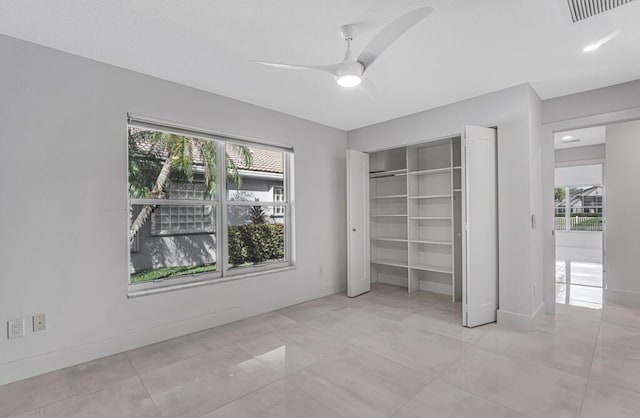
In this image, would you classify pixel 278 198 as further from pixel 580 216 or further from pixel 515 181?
pixel 580 216

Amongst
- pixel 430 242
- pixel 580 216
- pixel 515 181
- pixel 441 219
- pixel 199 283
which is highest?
pixel 515 181

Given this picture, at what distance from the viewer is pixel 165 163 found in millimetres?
3186

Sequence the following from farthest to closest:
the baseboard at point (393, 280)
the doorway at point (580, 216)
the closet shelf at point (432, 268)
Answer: the baseboard at point (393, 280)
the doorway at point (580, 216)
the closet shelf at point (432, 268)

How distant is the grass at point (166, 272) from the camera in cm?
300

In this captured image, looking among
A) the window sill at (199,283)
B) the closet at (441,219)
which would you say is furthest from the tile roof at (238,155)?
the closet at (441,219)

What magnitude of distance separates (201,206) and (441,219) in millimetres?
3417

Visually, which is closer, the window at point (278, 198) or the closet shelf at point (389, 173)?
the window at point (278, 198)

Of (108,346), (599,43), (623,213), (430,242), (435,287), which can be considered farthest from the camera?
(435,287)

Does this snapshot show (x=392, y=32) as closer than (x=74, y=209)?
Yes

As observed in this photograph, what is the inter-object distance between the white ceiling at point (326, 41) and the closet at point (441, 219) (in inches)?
31.7

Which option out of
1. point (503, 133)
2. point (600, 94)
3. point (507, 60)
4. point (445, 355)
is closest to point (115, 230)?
point (445, 355)

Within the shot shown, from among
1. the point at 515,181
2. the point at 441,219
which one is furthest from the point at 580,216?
the point at 515,181

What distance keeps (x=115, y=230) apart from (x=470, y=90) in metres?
3.87

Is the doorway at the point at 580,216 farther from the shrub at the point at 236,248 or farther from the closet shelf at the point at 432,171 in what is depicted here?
the shrub at the point at 236,248
